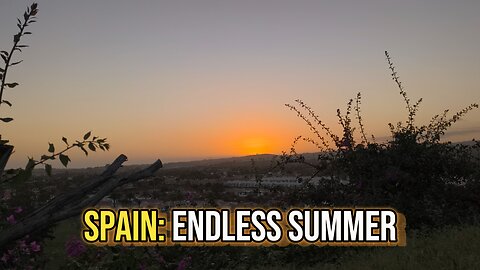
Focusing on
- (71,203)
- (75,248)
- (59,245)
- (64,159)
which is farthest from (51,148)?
(59,245)

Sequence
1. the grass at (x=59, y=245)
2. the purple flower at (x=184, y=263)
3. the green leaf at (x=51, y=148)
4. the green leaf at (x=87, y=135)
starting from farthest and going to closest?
the grass at (x=59, y=245), the purple flower at (x=184, y=263), the green leaf at (x=87, y=135), the green leaf at (x=51, y=148)

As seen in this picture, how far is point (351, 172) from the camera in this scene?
11789 millimetres

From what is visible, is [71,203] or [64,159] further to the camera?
[64,159]

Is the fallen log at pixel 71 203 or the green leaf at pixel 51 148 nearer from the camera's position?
the fallen log at pixel 71 203

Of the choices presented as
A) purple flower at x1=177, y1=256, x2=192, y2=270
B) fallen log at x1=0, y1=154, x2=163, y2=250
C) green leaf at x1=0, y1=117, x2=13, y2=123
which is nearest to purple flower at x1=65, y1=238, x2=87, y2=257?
purple flower at x1=177, y1=256, x2=192, y2=270

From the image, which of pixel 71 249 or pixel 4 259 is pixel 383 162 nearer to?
pixel 71 249

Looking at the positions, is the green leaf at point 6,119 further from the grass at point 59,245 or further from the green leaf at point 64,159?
the grass at point 59,245

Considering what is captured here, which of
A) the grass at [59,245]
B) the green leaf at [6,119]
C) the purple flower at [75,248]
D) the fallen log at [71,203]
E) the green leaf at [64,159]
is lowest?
the grass at [59,245]

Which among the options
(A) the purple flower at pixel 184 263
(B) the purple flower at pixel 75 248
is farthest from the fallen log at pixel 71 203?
(B) the purple flower at pixel 75 248

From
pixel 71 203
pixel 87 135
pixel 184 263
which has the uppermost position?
pixel 87 135

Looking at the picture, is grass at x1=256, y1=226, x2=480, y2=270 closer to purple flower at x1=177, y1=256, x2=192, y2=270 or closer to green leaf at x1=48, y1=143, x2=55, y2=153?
purple flower at x1=177, y1=256, x2=192, y2=270

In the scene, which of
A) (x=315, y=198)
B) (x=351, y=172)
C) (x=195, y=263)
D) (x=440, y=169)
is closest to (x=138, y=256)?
(x=195, y=263)

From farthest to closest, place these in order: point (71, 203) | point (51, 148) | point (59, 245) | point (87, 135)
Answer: point (59, 245) < point (87, 135) < point (51, 148) < point (71, 203)

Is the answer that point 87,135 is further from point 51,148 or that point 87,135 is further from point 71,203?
point 71,203
